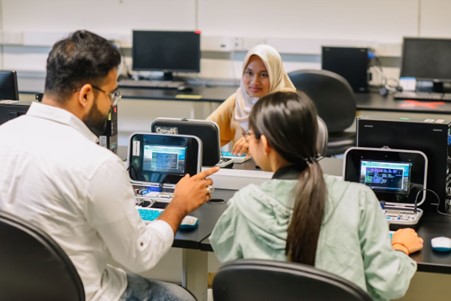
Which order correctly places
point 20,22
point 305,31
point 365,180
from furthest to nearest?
point 20,22 < point 305,31 < point 365,180

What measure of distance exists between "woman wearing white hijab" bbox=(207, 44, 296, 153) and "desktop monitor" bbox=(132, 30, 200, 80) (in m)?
1.82

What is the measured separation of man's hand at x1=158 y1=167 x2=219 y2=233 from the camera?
199 centimetres

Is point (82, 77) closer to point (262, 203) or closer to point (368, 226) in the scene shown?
point (262, 203)

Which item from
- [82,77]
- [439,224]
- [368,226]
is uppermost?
[82,77]

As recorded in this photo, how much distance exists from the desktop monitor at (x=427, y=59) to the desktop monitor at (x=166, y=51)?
1.62 m

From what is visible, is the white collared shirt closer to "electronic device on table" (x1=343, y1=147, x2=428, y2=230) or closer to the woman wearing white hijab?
"electronic device on table" (x1=343, y1=147, x2=428, y2=230)

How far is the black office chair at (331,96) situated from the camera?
4.53 metres

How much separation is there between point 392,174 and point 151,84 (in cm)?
324

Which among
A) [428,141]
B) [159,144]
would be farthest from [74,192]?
[428,141]

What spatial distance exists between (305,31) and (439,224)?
3378mm

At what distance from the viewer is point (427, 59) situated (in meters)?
5.15

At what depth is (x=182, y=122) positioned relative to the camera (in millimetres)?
2920

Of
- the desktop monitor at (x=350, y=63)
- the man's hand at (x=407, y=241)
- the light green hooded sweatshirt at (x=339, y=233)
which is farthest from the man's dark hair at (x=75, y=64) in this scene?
the desktop monitor at (x=350, y=63)

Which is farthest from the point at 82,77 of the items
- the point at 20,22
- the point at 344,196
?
the point at 20,22
